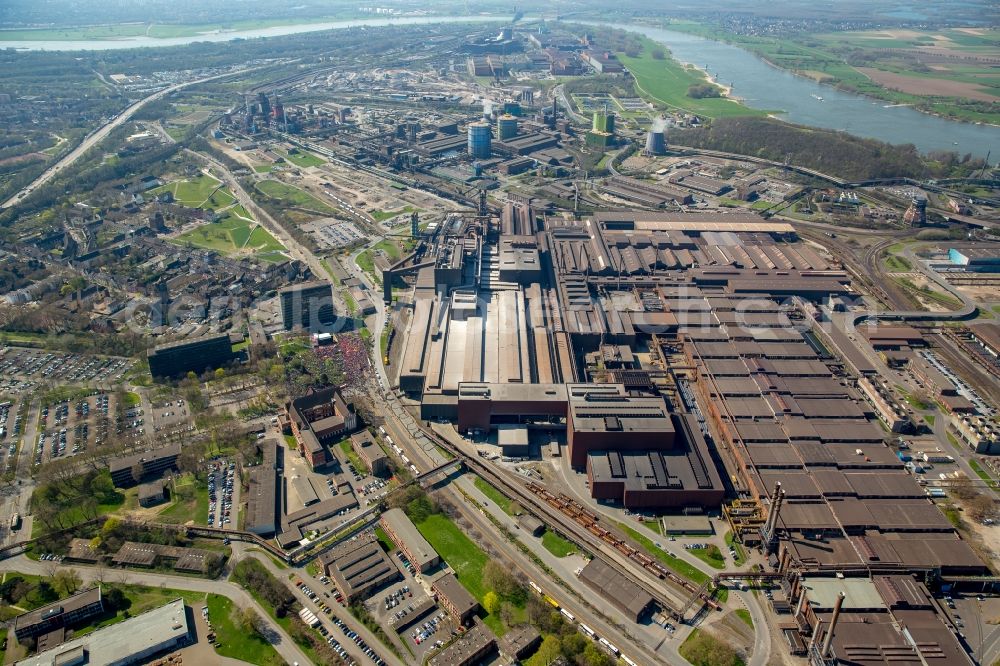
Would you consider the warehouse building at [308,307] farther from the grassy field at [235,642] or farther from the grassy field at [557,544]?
the grassy field at [557,544]

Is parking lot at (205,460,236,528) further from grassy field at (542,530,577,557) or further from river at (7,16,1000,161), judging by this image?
river at (7,16,1000,161)

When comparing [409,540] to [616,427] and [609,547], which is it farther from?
[616,427]

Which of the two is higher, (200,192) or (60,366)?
(200,192)

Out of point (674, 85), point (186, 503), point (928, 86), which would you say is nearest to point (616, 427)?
point (186, 503)

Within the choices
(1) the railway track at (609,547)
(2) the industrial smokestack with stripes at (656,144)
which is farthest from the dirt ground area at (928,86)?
(1) the railway track at (609,547)

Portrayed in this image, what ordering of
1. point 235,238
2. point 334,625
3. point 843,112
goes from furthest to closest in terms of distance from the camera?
1. point 843,112
2. point 235,238
3. point 334,625
